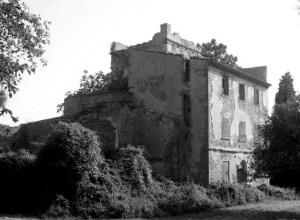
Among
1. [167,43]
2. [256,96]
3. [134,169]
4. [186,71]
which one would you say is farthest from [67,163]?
[167,43]

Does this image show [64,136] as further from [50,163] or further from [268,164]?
[268,164]

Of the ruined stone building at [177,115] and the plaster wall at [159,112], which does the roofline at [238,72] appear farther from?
the plaster wall at [159,112]

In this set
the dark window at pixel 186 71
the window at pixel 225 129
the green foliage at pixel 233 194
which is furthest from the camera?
the window at pixel 225 129

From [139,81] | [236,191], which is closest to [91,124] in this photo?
[139,81]

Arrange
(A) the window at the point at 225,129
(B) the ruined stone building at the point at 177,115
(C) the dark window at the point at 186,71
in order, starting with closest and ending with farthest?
(B) the ruined stone building at the point at 177,115, (C) the dark window at the point at 186,71, (A) the window at the point at 225,129

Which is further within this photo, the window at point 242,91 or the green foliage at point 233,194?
the window at point 242,91

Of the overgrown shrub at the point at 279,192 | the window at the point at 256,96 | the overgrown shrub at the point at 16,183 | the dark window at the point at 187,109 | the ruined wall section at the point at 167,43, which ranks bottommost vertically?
the overgrown shrub at the point at 279,192

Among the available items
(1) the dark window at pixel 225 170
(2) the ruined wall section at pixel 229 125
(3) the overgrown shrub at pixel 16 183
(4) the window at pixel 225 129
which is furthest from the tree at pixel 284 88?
(3) the overgrown shrub at pixel 16 183

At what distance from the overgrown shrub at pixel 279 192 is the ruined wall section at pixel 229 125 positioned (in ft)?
8.38

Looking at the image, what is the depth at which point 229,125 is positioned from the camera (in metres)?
27.5

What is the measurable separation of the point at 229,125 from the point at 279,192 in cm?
540

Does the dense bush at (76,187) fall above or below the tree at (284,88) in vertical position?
below

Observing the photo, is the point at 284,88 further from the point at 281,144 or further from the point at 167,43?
the point at 281,144

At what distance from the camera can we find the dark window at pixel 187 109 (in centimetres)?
2614
